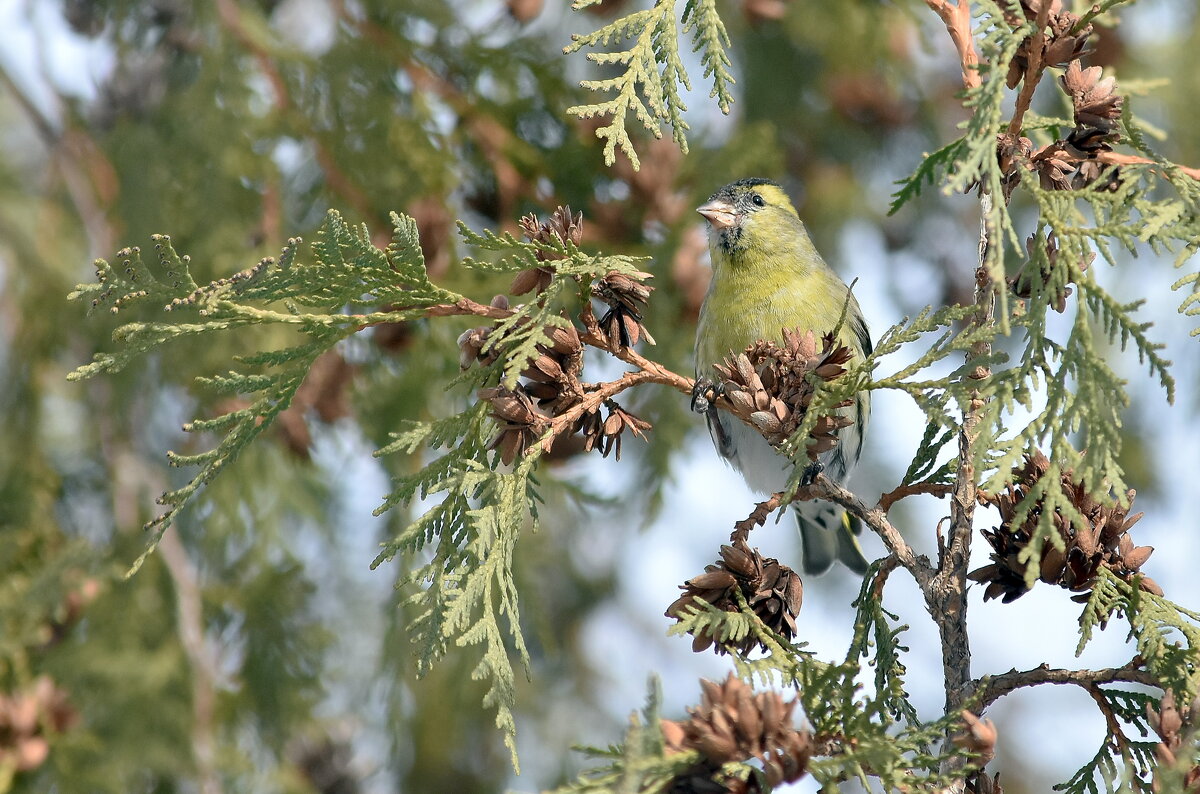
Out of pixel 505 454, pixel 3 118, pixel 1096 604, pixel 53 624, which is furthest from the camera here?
pixel 3 118

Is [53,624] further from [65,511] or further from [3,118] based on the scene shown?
[3,118]

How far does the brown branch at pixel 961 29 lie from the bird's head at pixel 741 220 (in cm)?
141

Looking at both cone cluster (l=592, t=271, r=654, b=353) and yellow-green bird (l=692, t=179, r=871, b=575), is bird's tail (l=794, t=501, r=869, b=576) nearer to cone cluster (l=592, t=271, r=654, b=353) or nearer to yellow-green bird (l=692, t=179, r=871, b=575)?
yellow-green bird (l=692, t=179, r=871, b=575)

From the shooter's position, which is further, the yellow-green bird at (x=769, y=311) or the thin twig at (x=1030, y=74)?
the yellow-green bird at (x=769, y=311)

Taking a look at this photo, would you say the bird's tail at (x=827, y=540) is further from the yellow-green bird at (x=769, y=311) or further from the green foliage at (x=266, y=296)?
the green foliage at (x=266, y=296)

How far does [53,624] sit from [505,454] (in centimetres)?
208

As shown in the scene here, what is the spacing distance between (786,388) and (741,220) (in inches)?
64.6

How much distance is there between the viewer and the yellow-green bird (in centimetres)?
303

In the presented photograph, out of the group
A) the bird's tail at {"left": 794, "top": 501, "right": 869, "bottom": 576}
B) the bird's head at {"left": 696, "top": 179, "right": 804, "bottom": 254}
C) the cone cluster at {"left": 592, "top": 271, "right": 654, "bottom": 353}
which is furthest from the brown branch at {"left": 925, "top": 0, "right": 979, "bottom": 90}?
the bird's tail at {"left": 794, "top": 501, "right": 869, "bottom": 576}

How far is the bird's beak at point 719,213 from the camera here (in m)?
3.23

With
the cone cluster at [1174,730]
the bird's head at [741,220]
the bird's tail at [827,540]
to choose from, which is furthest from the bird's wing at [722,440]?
the cone cluster at [1174,730]

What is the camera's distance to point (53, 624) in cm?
319

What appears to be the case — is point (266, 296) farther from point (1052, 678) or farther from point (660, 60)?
point (1052, 678)

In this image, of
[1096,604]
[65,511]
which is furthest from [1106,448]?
[65,511]
